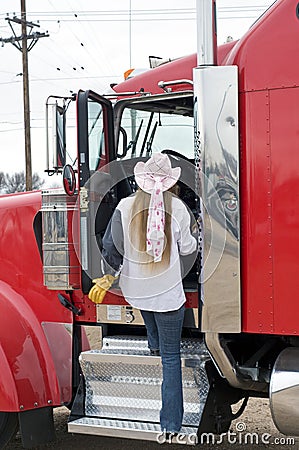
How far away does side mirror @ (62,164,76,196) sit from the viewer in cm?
467

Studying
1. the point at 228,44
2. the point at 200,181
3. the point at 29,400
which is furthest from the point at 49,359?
the point at 228,44

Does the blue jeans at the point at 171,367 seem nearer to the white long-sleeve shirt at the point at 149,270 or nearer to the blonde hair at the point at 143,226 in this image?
the white long-sleeve shirt at the point at 149,270

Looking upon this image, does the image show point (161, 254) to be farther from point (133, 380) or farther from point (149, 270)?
point (133, 380)

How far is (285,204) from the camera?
4.04 meters

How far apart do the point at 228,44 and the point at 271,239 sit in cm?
137

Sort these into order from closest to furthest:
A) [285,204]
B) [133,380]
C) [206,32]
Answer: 1. [285,204]
2. [206,32]
3. [133,380]

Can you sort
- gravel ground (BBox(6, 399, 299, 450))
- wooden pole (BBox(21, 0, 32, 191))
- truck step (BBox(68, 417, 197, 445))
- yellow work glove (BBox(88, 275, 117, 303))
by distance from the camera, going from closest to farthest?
truck step (BBox(68, 417, 197, 445)) → yellow work glove (BBox(88, 275, 117, 303)) → gravel ground (BBox(6, 399, 299, 450)) → wooden pole (BBox(21, 0, 32, 191))

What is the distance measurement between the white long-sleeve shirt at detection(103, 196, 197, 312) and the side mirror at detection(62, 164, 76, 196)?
0.35m

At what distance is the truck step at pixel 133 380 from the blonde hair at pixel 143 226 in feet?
1.90

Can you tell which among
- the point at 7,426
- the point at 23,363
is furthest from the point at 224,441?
the point at 23,363

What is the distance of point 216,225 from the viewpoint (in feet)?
13.8

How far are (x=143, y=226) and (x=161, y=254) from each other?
0.21 metres

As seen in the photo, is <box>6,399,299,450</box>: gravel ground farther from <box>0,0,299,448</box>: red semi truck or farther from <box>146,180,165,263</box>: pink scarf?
<box>146,180,165,263</box>: pink scarf

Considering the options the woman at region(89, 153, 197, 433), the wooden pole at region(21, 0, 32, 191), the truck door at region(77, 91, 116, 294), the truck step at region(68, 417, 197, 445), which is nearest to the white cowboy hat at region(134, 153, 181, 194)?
the woman at region(89, 153, 197, 433)
